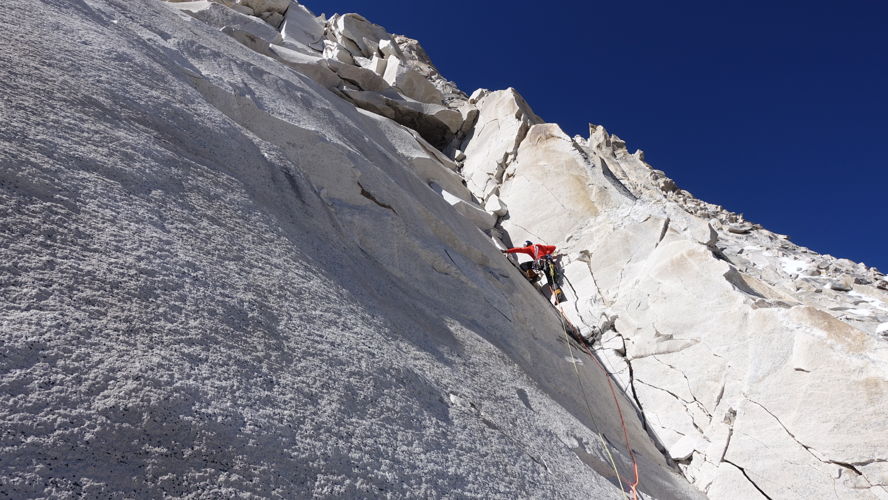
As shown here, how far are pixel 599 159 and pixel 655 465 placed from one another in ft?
35.0

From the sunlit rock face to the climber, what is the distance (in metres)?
0.50

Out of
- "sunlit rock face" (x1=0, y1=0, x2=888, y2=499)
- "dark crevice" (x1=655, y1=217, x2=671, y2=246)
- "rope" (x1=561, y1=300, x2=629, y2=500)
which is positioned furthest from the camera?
"dark crevice" (x1=655, y1=217, x2=671, y2=246)

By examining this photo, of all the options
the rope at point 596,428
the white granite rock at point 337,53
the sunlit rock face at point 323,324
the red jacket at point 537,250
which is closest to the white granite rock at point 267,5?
the white granite rock at point 337,53

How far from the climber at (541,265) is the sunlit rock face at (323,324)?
0.50 meters

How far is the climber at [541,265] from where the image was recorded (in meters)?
12.3

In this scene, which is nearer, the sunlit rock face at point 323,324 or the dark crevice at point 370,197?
the sunlit rock face at point 323,324

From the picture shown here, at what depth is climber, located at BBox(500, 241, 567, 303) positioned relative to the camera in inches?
484

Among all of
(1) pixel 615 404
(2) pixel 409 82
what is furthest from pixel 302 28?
(1) pixel 615 404

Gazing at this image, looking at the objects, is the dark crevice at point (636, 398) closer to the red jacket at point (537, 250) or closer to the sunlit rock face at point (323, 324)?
the sunlit rock face at point (323, 324)

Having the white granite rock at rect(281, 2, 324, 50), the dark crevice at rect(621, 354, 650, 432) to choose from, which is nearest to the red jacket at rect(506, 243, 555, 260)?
the dark crevice at rect(621, 354, 650, 432)

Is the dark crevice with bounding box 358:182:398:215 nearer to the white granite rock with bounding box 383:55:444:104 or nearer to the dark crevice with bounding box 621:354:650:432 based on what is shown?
the dark crevice with bounding box 621:354:650:432

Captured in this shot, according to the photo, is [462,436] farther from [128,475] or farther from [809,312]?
[809,312]

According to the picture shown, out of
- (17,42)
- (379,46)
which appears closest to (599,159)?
(17,42)

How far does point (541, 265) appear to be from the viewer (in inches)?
499
